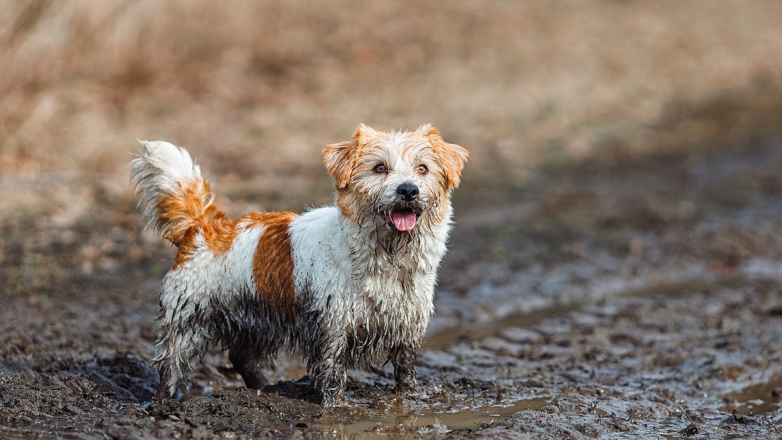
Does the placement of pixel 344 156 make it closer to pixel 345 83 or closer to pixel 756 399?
pixel 756 399

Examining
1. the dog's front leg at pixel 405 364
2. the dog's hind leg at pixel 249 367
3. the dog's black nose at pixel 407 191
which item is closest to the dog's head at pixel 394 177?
the dog's black nose at pixel 407 191

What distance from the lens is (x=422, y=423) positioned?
5.89 metres

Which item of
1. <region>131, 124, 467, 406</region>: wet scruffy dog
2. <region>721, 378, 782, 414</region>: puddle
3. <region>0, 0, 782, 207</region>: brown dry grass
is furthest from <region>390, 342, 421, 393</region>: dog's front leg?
<region>0, 0, 782, 207</region>: brown dry grass

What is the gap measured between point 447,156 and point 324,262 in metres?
1.11

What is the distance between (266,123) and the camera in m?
15.5

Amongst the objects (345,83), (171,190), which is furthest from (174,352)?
(345,83)

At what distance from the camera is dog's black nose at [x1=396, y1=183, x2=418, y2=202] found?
550 centimetres

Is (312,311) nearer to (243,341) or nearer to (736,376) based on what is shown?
(243,341)

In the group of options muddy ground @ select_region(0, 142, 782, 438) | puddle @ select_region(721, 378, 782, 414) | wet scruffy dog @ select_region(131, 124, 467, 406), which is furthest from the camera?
puddle @ select_region(721, 378, 782, 414)

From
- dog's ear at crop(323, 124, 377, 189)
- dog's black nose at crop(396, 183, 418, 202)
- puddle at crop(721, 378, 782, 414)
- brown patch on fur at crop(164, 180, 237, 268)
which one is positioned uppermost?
dog's ear at crop(323, 124, 377, 189)

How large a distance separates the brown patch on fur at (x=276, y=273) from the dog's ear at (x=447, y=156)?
1227 mm

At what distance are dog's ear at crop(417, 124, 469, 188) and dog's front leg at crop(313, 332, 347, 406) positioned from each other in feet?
4.29

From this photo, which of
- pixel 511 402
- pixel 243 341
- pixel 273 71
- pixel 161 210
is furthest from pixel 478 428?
pixel 273 71

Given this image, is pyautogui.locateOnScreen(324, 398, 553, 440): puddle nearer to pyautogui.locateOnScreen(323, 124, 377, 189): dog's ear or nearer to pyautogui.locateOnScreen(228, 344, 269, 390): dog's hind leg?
pyautogui.locateOnScreen(228, 344, 269, 390): dog's hind leg
